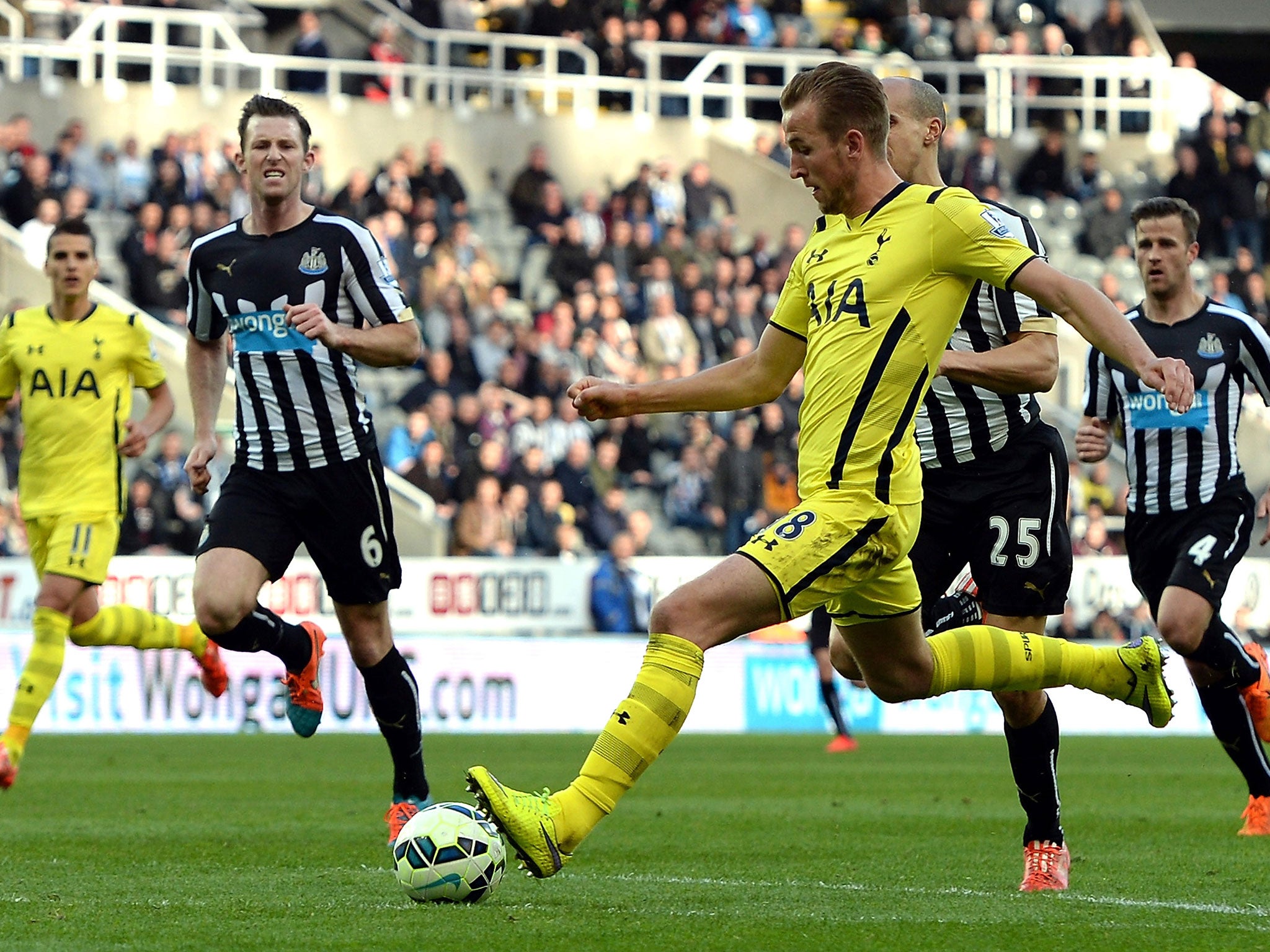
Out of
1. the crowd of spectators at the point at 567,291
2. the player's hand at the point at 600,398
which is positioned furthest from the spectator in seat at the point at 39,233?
the player's hand at the point at 600,398

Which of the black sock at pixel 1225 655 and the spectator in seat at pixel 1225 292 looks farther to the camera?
the spectator in seat at pixel 1225 292

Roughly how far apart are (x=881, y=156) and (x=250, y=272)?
2.78 m

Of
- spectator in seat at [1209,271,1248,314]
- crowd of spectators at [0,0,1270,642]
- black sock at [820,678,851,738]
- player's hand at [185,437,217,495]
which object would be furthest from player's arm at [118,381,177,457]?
spectator in seat at [1209,271,1248,314]

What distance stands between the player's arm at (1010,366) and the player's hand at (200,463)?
9.52 feet

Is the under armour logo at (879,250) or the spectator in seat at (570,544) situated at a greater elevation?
the under armour logo at (879,250)

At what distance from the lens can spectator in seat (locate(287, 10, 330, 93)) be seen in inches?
948

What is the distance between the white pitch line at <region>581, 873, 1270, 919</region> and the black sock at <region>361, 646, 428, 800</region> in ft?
3.72

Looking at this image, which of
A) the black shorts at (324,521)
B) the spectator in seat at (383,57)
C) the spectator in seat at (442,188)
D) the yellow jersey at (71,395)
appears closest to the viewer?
the black shorts at (324,521)

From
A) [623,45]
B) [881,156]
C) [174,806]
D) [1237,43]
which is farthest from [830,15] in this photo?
[881,156]

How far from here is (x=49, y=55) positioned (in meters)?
22.5

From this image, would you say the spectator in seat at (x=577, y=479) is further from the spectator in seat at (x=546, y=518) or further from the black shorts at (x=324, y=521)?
the black shorts at (x=324, y=521)

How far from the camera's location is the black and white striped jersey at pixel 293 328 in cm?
757

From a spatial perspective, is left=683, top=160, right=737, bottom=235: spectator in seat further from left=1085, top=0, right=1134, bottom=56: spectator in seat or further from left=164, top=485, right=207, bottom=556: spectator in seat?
left=164, top=485, right=207, bottom=556: spectator in seat

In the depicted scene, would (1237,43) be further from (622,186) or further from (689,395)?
(689,395)
